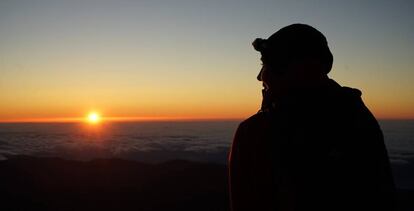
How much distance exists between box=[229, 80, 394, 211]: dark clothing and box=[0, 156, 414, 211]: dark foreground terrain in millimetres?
16885

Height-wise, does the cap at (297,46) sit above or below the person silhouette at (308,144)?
above

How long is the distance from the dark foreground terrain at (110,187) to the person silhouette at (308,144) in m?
16.9

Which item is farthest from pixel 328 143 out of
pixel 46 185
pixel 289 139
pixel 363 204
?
pixel 46 185

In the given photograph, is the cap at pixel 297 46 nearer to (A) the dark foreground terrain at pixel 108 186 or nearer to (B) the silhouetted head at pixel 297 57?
(B) the silhouetted head at pixel 297 57

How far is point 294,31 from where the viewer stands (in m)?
2.19

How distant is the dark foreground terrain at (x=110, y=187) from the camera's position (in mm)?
19031

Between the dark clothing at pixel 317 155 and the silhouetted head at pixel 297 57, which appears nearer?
the dark clothing at pixel 317 155

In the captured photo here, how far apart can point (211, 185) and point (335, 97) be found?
2183 cm

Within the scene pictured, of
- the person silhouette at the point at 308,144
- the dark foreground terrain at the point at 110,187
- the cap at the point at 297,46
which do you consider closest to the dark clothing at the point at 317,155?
the person silhouette at the point at 308,144

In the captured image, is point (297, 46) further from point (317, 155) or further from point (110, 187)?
point (110, 187)

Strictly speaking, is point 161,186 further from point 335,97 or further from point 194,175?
point 335,97

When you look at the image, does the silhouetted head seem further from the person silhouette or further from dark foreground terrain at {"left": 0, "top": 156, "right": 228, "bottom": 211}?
dark foreground terrain at {"left": 0, "top": 156, "right": 228, "bottom": 211}

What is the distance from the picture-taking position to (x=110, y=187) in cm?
2234

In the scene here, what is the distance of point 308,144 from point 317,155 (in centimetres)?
6
